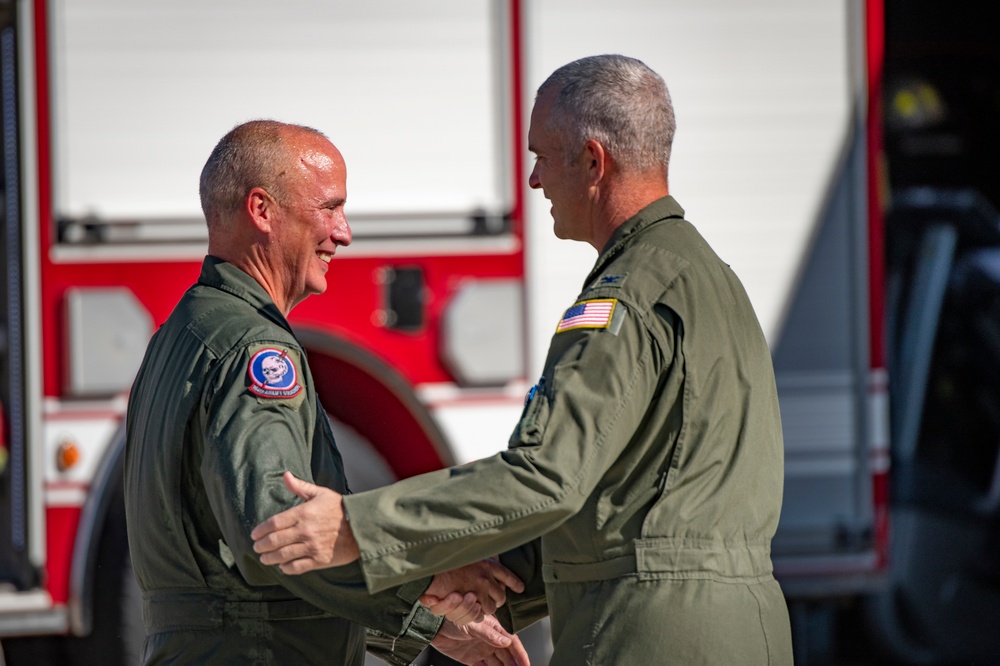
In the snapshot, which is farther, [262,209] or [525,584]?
[525,584]

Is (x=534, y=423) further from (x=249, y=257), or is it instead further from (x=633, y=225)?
(x=249, y=257)

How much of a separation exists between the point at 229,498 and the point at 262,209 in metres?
0.60

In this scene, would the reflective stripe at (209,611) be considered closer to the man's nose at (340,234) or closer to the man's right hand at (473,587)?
the man's right hand at (473,587)

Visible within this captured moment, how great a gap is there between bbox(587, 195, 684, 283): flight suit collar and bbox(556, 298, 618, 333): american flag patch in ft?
0.42

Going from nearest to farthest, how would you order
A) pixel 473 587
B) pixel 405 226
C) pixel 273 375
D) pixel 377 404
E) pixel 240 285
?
pixel 273 375 → pixel 240 285 → pixel 473 587 → pixel 405 226 → pixel 377 404

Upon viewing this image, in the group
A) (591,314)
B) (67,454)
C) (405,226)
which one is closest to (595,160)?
(591,314)

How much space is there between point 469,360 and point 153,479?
2119mm

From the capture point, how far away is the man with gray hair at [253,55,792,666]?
2.07 m

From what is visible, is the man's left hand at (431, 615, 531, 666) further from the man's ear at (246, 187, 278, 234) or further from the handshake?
the man's ear at (246, 187, 278, 234)

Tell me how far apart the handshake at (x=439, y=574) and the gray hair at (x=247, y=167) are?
60cm

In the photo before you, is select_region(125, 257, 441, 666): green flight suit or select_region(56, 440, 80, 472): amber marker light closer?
select_region(125, 257, 441, 666): green flight suit

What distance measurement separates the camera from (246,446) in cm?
214

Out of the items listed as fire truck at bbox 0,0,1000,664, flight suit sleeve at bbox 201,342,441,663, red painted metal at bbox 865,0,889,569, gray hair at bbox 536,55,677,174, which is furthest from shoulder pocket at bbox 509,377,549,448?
red painted metal at bbox 865,0,889,569

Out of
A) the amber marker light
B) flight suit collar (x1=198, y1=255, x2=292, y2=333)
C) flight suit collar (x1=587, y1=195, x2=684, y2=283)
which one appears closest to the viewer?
flight suit collar (x1=587, y1=195, x2=684, y2=283)
